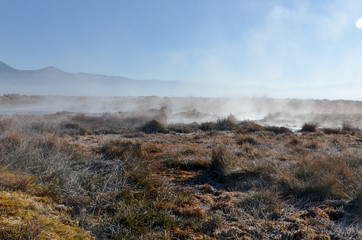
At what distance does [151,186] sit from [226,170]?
1.55 m

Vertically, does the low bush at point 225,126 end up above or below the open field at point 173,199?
above

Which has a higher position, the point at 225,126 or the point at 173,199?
the point at 225,126

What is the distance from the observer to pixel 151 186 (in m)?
3.78

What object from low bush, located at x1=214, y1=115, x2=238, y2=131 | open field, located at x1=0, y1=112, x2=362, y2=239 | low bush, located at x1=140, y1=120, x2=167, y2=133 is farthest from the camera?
low bush, located at x1=214, y1=115, x2=238, y2=131

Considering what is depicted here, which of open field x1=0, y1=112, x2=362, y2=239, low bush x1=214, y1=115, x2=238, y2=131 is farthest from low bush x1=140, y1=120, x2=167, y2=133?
open field x1=0, y1=112, x2=362, y2=239

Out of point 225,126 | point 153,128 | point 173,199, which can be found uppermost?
point 225,126

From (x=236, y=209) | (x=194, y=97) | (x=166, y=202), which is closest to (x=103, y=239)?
(x=166, y=202)

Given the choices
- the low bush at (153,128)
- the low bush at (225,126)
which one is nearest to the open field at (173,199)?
the low bush at (153,128)

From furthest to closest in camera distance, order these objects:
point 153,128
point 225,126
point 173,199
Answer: point 225,126
point 153,128
point 173,199

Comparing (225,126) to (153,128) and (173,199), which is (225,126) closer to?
(153,128)

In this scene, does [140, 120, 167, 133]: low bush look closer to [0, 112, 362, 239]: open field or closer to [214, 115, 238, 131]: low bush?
[214, 115, 238, 131]: low bush

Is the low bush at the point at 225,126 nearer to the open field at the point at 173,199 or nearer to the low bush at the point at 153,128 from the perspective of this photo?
the low bush at the point at 153,128

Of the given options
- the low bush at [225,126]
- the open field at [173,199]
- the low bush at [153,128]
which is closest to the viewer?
the open field at [173,199]

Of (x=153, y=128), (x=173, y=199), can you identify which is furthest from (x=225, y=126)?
(x=173, y=199)
